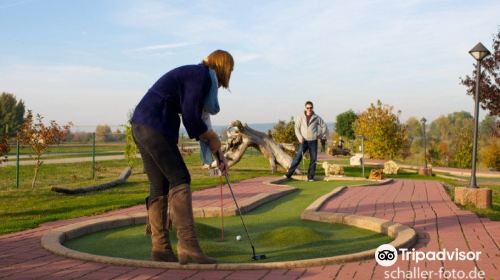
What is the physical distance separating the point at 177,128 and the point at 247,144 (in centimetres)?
1220

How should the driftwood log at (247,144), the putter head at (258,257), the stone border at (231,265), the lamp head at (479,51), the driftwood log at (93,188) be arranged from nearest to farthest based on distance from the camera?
the stone border at (231,265) < the putter head at (258,257) < the lamp head at (479,51) < the driftwood log at (93,188) < the driftwood log at (247,144)

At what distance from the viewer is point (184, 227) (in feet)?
13.5

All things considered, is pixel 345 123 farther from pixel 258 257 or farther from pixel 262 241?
pixel 258 257

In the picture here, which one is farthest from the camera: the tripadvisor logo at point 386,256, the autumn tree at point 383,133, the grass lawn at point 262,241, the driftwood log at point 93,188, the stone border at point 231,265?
the autumn tree at point 383,133

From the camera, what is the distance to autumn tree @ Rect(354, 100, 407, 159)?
2739 centimetres

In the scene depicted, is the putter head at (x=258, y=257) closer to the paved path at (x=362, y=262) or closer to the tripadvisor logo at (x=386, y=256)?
the paved path at (x=362, y=262)

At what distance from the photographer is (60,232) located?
5375 millimetres

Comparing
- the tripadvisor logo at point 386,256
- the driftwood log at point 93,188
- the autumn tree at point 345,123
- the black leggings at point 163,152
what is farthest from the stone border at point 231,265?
the autumn tree at point 345,123

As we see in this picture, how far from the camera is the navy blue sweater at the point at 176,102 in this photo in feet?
13.1

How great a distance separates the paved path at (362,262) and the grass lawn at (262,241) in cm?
43

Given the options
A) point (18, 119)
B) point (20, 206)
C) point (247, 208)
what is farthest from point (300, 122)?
point (18, 119)

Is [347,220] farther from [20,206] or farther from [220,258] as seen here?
[20,206]

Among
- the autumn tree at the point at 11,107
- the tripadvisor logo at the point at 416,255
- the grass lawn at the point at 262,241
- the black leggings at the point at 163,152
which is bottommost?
the grass lawn at the point at 262,241

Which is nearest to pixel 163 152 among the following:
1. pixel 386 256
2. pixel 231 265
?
pixel 231 265
